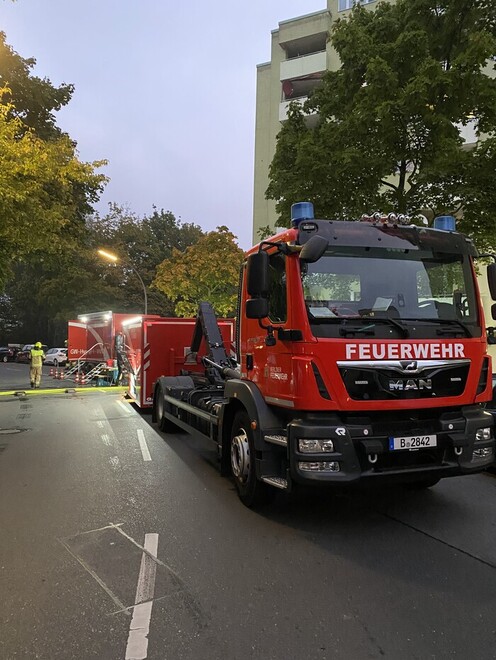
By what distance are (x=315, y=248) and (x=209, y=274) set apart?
2475cm

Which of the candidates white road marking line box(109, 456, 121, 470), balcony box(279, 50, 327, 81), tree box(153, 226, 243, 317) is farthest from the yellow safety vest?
balcony box(279, 50, 327, 81)

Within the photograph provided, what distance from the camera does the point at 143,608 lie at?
123 inches

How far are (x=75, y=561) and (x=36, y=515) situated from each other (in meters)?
1.27

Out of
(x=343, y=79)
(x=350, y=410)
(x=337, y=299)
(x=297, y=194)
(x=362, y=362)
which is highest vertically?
(x=343, y=79)

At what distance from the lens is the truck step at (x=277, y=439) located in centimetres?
434

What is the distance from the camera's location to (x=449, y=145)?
29.5 feet

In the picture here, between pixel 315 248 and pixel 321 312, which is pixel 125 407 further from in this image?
pixel 315 248

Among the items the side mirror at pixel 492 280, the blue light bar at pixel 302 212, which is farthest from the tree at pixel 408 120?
the blue light bar at pixel 302 212

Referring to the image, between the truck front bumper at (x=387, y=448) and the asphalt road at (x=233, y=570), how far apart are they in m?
0.58

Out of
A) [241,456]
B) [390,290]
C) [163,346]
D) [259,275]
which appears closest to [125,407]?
→ [163,346]

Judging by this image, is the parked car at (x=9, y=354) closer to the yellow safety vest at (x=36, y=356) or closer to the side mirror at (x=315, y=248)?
the yellow safety vest at (x=36, y=356)

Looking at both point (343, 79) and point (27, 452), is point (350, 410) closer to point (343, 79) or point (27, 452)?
point (27, 452)

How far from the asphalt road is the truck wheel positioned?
0.15 metres

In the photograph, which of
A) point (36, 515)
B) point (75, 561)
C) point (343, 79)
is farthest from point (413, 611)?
point (343, 79)
